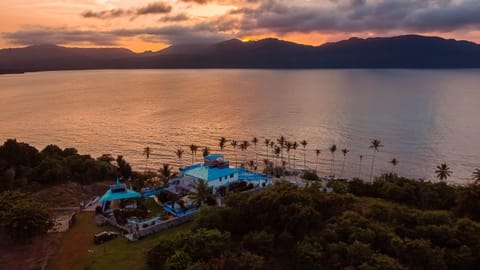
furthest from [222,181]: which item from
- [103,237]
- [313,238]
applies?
[313,238]

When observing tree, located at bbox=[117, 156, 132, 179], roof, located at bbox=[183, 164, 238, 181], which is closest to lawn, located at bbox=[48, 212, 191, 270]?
roof, located at bbox=[183, 164, 238, 181]

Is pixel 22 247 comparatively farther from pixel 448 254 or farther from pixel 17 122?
pixel 17 122

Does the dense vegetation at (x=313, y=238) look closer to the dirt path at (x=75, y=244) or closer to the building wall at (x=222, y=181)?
the dirt path at (x=75, y=244)

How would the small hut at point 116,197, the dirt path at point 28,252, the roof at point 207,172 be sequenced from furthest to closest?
the roof at point 207,172, the small hut at point 116,197, the dirt path at point 28,252

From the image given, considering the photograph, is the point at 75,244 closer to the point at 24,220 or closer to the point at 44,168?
the point at 24,220

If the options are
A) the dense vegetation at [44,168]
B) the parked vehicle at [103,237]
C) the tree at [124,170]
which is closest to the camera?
the parked vehicle at [103,237]

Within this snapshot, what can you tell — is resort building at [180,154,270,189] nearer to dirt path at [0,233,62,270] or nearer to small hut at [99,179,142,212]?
small hut at [99,179,142,212]

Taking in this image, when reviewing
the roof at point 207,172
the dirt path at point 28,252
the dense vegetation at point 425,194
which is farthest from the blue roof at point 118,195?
the dense vegetation at point 425,194
